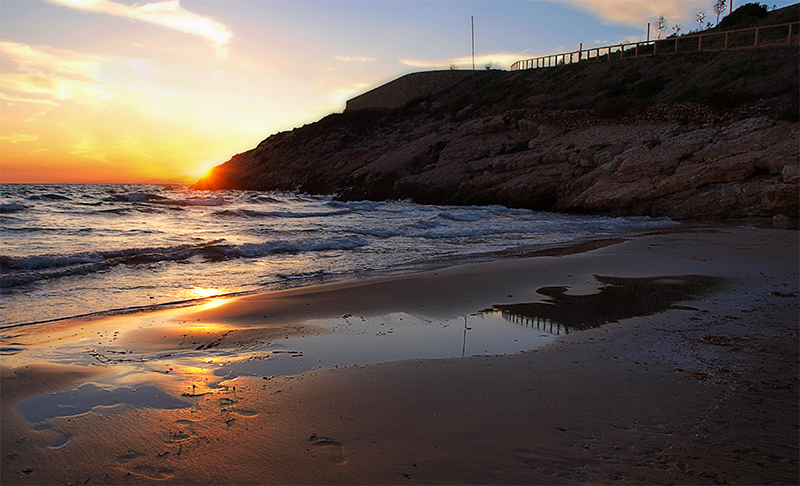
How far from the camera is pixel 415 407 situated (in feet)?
8.78

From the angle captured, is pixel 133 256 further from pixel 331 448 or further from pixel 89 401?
pixel 331 448

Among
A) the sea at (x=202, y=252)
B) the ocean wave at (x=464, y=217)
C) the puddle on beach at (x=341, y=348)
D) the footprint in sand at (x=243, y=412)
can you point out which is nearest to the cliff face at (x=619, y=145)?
the sea at (x=202, y=252)

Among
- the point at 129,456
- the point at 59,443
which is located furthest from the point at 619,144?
the point at 59,443

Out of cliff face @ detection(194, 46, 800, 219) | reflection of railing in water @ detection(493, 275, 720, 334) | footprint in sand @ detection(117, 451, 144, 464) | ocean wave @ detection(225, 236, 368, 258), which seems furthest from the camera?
cliff face @ detection(194, 46, 800, 219)

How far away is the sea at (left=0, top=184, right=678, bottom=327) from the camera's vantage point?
6340mm

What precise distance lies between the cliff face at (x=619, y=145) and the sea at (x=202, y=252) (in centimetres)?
256

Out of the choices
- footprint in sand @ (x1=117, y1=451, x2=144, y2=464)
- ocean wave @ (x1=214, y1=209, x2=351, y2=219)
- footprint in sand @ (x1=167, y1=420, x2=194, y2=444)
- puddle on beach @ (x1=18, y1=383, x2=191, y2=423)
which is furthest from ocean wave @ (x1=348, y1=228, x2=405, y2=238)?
footprint in sand @ (x1=117, y1=451, x2=144, y2=464)

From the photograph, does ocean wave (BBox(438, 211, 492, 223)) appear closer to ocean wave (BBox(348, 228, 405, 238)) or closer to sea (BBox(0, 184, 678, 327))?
sea (BBox(0, 184, 678, 327))

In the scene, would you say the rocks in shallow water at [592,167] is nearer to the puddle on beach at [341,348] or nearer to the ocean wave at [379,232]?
the ocean wave at [379,232]

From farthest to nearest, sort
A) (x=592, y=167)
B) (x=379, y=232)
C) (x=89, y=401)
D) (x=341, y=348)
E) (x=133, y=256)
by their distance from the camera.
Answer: (x=592, y=167) → (x=379, y=232) → (x=133, y=256) → (x=341, y=348) → (x=89, y=401)

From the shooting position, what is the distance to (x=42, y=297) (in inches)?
239

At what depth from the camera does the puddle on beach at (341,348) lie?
288cm

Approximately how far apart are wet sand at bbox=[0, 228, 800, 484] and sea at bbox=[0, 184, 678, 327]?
158 cm

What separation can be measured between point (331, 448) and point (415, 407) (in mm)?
618
